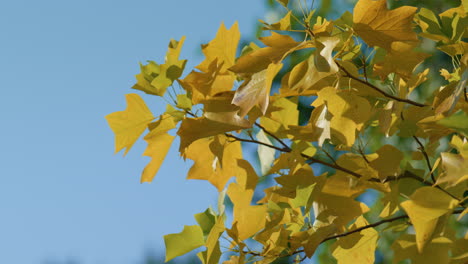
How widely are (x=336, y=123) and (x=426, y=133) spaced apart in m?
0.21

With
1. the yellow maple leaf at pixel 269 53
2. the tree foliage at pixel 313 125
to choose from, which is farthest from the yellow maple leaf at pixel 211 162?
the yellow maple leaf at pixel 269 53

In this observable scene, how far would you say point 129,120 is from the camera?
895 mm

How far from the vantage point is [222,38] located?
2.89ft

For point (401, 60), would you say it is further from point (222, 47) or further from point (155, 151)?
point (155, 151)

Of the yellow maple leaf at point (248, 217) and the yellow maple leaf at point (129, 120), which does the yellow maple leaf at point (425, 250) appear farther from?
the yellow maple leaf at point (129, 120)

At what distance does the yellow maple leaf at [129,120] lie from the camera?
35.1 inches

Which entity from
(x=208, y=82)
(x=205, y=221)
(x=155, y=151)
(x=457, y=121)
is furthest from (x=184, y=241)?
(x=457, y=121)

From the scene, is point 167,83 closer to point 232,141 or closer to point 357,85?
point 232,141

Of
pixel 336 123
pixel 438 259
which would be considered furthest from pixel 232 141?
pixel 438 259

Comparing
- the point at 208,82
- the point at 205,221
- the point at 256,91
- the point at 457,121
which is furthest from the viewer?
the point at 205,221

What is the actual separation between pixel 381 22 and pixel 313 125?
15 centimetres

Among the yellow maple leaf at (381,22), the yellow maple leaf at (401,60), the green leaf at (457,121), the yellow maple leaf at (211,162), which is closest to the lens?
the green leaf at (457,121)

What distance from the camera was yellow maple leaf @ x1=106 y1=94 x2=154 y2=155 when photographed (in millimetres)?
891

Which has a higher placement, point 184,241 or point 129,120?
point 129,120
